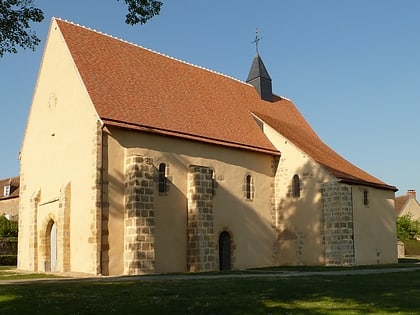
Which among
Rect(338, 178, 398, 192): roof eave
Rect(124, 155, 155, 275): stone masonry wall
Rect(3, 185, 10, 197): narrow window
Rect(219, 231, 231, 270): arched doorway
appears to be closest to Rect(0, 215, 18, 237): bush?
Rect(3, 185, 10, 197): narrow window

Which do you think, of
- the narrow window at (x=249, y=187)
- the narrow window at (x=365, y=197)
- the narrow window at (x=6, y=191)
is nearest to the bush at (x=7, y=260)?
the narrow window at (x=249, y=187)

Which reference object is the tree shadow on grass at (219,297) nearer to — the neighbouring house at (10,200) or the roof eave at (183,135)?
the roof eave at (183,135)


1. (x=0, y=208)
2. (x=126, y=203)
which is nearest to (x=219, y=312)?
(x=126, y=203)

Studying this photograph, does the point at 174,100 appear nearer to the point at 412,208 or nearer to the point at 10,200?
the point at 10,200

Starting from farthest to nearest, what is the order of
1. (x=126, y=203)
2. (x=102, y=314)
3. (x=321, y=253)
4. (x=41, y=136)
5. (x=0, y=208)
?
1. (x=0, y=208)
2. (x=321, y=253)
3. (x=41, y=136)
4. (x=126, y=203)
5. (x=102, y=314)

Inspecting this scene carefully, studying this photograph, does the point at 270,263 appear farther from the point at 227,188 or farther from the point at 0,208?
the point at 0,208

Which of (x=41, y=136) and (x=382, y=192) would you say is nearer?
(x=41, y=136)

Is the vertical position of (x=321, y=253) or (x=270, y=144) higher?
(x=270, y=144)

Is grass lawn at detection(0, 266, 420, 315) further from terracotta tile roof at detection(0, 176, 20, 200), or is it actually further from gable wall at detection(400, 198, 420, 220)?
gable wall at detection(400, 198, 420, 220)

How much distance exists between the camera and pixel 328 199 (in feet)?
84.6

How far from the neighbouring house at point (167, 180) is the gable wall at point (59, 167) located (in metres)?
0.06

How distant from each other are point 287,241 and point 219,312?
1814 centimetres

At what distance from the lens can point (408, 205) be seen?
199 ft

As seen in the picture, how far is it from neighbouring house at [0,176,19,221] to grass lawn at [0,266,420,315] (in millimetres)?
35415
